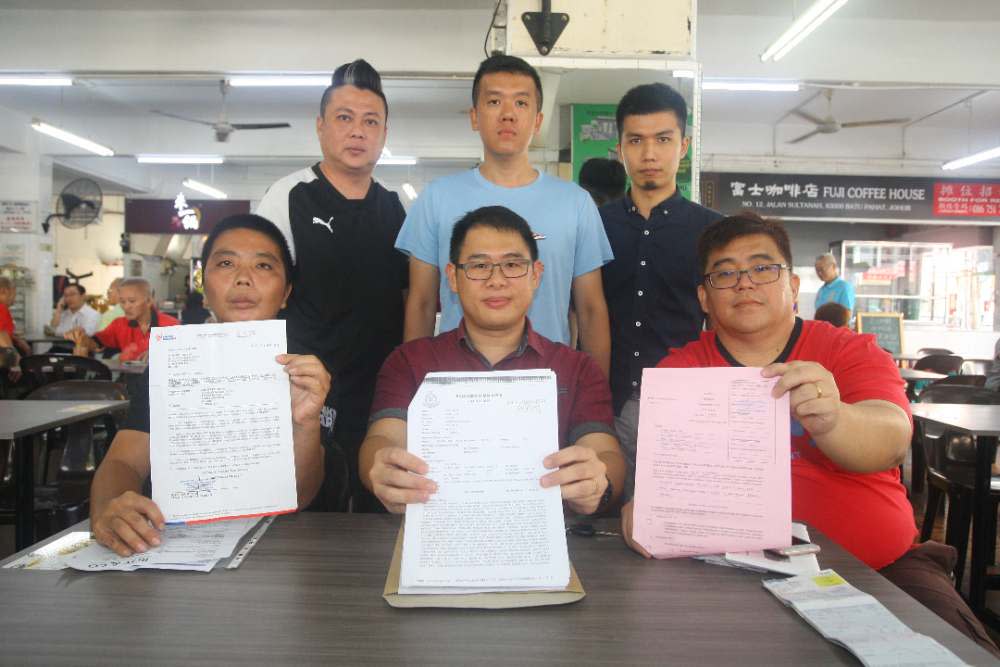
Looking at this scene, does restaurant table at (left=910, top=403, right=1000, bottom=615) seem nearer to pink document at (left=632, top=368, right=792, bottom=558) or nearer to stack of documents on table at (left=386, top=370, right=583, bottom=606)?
pink document at (left=632, top=368, right=792, bottom=558)

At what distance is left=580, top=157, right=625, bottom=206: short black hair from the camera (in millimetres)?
3443

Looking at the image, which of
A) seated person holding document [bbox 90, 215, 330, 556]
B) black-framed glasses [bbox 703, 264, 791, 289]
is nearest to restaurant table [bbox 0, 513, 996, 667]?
seated person holding document [bbox 90, 215, 330, 556]

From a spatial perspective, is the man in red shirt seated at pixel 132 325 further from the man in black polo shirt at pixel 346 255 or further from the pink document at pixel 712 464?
the pink document at pixel 712 464

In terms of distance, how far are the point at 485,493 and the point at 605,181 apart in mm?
2711

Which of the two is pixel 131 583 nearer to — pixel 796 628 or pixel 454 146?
pixel 796 628

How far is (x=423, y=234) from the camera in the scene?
2.13 metres

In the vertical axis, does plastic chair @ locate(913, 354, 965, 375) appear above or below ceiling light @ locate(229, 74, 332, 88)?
below

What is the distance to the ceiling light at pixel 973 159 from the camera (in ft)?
29.3

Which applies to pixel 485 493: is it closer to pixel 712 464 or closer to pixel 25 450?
pixel 712 464

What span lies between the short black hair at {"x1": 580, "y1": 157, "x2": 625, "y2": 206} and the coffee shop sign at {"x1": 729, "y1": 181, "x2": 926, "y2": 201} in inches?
292

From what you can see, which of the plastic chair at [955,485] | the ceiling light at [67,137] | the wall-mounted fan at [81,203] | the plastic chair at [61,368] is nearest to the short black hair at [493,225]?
the plastic chair at [955,485]

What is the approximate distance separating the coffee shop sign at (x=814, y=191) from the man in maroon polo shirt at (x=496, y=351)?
372 inches

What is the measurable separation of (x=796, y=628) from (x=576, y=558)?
378mm

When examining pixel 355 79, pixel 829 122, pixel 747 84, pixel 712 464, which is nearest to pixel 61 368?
pixel 355 79
